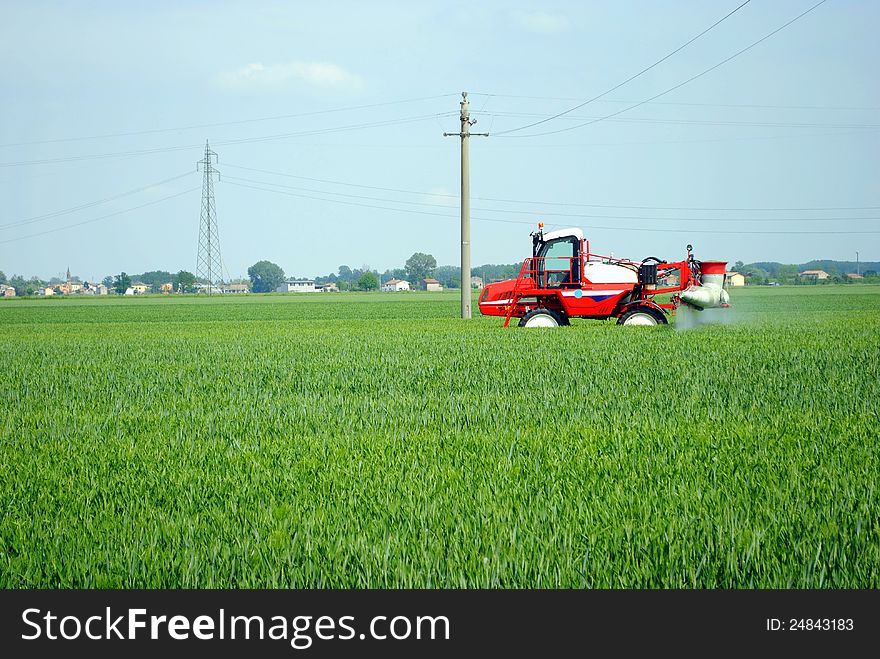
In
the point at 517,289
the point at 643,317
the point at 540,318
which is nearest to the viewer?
the point at 643,317

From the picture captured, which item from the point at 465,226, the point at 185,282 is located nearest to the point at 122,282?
the point at 185,282

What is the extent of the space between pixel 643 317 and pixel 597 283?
161cm

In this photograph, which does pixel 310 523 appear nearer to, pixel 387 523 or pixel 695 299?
pixel 387 523

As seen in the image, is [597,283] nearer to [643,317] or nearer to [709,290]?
[643,317]

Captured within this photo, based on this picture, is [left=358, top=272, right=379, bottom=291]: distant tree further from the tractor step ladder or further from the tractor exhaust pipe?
the tractor exhaust pipe

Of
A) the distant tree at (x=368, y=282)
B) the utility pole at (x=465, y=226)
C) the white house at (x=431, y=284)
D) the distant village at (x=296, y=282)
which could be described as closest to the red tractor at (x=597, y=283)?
the utility pole at (x=465, y=226)

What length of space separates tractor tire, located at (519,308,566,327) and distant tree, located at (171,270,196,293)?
143 metres

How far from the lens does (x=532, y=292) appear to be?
80.7 feet

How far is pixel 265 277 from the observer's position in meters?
194

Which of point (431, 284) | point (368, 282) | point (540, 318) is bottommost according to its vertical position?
point (540, 318)

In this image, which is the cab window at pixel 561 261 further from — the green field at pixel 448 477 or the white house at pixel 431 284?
the white house at pixel 431 284

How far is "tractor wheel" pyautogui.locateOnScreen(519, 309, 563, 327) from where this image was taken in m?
24.6

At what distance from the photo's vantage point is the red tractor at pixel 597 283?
23594 mm

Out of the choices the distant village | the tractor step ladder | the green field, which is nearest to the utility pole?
the tractor step ladder
